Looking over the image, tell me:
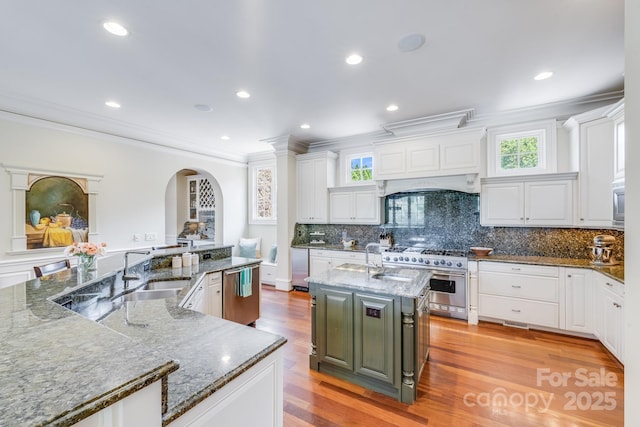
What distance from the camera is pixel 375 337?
2266 millimetres

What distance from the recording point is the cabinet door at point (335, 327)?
2.38m

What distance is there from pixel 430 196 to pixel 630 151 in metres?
3.56

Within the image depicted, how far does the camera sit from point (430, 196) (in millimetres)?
4508

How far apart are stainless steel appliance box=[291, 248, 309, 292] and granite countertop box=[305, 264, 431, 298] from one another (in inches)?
92.1

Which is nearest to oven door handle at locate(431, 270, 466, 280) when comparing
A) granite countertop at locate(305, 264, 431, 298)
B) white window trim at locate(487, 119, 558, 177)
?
granite countertop at locate(305, 264, 431, 298)

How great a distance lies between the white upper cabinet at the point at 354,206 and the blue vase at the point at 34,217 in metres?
4.28

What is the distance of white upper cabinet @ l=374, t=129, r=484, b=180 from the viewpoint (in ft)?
12.6

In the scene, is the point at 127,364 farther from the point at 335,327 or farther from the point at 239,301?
the point at 239,301

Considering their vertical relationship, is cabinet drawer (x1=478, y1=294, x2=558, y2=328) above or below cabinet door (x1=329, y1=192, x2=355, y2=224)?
below

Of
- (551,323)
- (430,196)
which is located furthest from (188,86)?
(551,323)

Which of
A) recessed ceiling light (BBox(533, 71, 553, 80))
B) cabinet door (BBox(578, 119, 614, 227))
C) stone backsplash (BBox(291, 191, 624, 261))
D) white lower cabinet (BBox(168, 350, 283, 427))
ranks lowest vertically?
white lower cabinet (BBox(168, 350, 283, 427))

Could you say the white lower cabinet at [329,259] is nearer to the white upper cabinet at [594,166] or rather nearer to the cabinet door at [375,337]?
the cabinet door at [375,337]

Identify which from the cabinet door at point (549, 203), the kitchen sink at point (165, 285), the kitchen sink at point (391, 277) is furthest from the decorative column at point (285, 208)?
the cabinet door at point (549, 203)

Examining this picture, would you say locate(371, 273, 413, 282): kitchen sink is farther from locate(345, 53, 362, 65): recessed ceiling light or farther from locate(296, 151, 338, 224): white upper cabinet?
locate(296, 151, 338, 224): white upper cabinet
